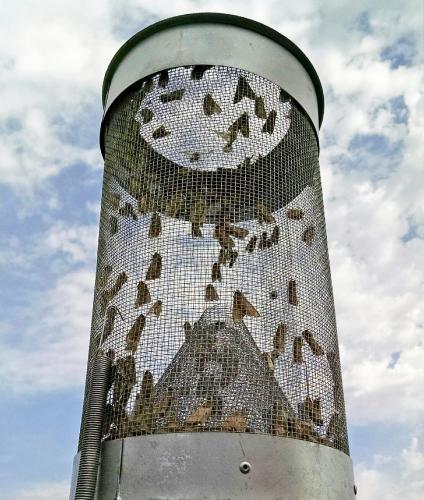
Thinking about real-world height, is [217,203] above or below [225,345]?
above

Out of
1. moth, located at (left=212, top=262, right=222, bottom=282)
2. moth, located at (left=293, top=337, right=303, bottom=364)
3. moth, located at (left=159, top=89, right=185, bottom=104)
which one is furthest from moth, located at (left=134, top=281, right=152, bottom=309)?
moth, located at (left=159, top=89, right=185, bottom=104)

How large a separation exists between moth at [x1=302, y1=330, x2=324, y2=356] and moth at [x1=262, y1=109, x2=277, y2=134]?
256cm

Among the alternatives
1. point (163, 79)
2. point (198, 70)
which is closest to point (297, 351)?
point (198, 70)

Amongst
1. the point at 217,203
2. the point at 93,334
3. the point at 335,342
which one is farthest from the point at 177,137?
the point at 335,342

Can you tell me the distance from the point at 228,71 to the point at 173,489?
16.0ft

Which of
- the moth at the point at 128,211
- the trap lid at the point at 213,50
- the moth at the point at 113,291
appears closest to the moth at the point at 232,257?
the moth at the point at 113,291

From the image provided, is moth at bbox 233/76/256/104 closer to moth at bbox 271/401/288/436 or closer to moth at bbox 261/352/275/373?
moth at bbox 261/352/275/373

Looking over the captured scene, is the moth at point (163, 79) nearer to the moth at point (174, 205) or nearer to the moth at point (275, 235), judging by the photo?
the moth at point (174, 205)

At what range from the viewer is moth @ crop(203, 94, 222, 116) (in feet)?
23.0

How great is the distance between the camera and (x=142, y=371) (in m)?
5.88

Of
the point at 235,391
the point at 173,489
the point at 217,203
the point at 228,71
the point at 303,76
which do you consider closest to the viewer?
the point at 173,489

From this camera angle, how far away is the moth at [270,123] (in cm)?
716

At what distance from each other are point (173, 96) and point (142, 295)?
8.56ft

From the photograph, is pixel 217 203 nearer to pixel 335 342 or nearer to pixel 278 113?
pixel 278 113
